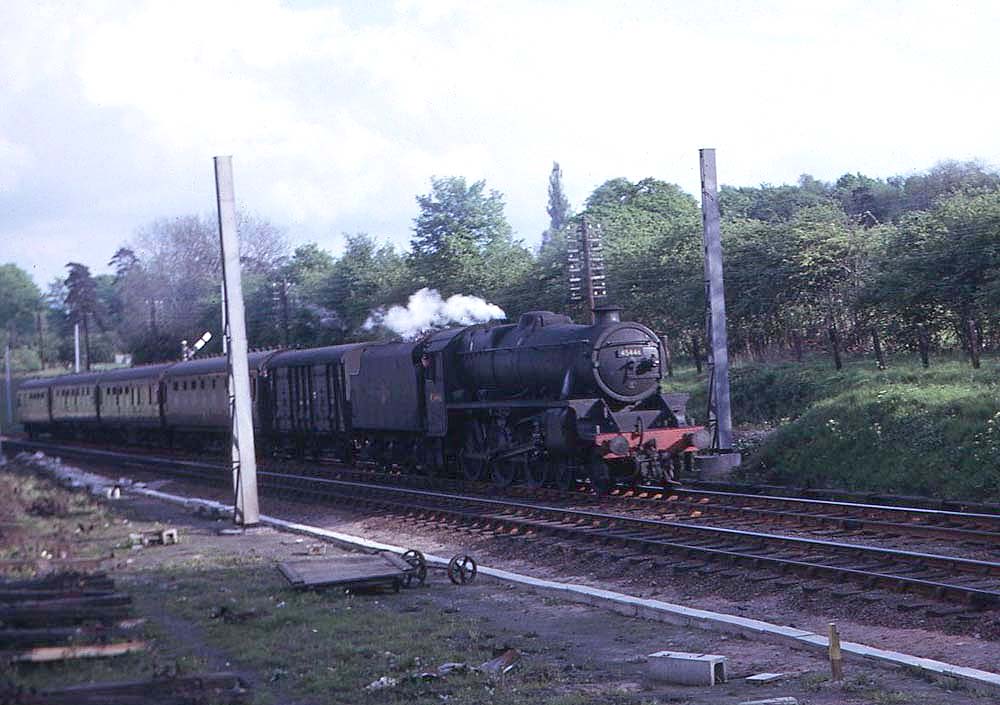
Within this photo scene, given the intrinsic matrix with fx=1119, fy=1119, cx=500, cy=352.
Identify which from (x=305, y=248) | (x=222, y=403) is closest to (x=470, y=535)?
(x=222, y=403)

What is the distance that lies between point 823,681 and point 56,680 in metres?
5.59

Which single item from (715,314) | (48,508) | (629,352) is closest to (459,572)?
(629,352)

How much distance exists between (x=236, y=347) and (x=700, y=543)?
8.71 m

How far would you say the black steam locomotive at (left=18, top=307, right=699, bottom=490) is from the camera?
19.0m

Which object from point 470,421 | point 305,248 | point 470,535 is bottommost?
point 470,535

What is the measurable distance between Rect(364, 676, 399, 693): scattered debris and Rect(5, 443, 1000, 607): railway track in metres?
4.92

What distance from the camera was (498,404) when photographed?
20.6 metres

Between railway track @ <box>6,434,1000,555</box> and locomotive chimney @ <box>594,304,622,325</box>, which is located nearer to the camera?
railway track @ <box>6,434,1000,555</box>

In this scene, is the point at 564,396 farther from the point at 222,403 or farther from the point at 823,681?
the point at 222,403

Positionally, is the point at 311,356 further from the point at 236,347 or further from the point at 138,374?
the point at 138,374

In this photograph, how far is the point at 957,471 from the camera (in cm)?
1848

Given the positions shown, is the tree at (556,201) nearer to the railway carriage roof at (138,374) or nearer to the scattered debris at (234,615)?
the railway carriage roof at (138,374)

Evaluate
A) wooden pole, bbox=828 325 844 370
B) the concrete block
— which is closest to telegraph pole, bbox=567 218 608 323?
wooden pole, bbox=828 325 844 370

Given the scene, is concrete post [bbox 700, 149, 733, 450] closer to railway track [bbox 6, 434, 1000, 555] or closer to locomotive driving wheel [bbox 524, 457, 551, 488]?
railway track [bbox 6, 434, 1000, 555]
